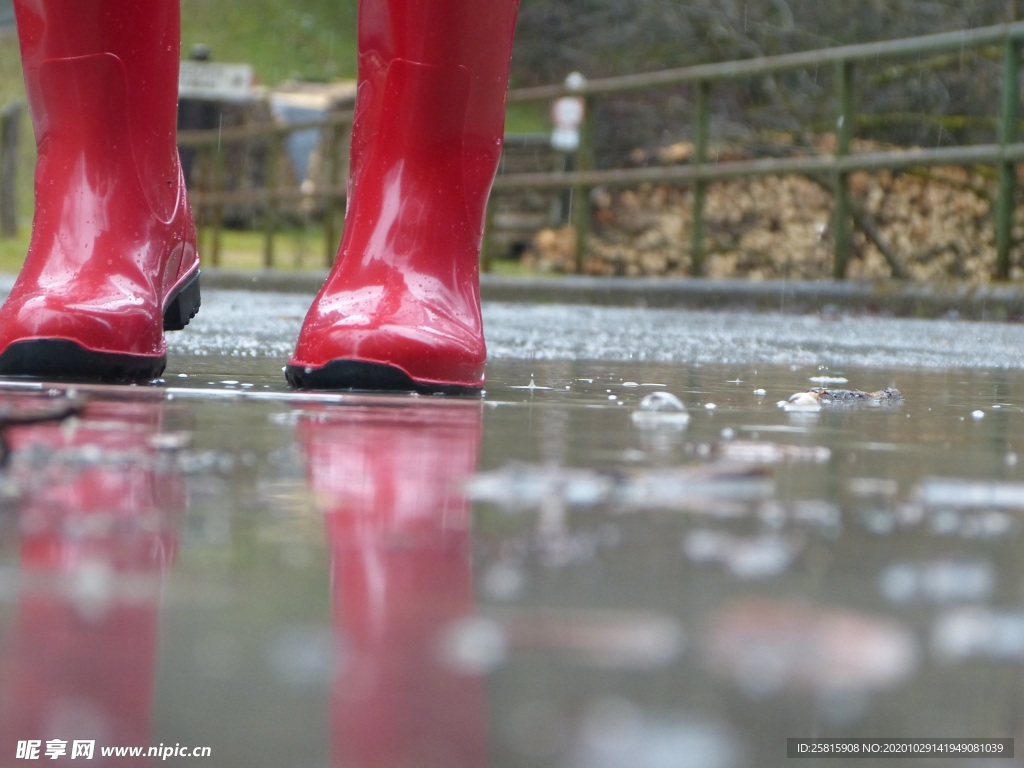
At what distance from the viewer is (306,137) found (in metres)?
16.5

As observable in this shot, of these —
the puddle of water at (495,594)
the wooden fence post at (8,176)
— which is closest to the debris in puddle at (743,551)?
the puddle of water at (495,594)

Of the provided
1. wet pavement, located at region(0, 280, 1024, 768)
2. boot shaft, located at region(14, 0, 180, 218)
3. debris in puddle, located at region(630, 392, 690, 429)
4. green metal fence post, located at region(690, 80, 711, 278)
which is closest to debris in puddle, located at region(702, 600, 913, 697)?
wet pavement, located at region(0, 280, 1024, 768)

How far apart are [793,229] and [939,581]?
8.56m

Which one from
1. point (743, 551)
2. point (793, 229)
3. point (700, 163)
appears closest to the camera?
point (743, 551)

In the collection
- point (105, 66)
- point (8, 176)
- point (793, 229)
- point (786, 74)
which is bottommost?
point (105, 66)

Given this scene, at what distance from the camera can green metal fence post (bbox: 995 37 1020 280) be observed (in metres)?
4.86

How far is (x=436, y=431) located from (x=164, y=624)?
1.95 ft

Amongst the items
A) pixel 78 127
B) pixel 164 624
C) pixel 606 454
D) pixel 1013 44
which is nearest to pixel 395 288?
pixel 78 127

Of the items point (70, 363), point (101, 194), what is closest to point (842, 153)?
point (101, 194)

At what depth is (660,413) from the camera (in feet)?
4.31

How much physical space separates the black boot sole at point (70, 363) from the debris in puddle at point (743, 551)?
0.92 metres

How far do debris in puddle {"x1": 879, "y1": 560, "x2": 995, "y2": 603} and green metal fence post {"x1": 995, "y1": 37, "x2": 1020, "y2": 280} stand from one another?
14.6 ft

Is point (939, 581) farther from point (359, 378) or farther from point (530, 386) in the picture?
point (530, 386)

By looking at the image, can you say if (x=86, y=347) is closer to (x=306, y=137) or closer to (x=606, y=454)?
(x=606, y=454)
